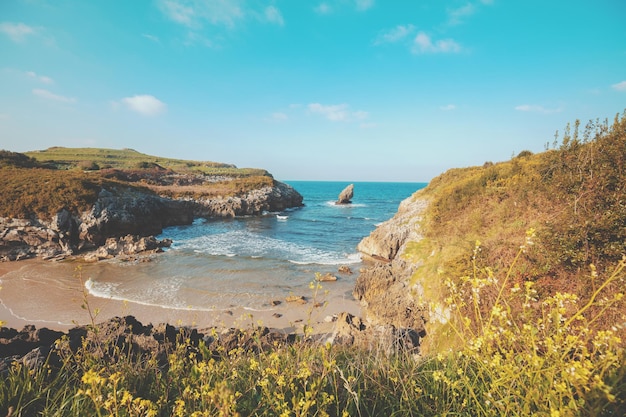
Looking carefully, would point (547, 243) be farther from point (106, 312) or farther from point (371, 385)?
point (106, 312)

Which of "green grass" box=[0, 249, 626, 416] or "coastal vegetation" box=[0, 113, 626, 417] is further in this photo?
"green grass" box=[0, 249, 626, 416]

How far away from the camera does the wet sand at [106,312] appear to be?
1284cm

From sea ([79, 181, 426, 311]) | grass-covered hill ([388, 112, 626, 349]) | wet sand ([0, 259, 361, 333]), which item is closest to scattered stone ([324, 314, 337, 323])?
wet sand ([0, 259, 361, 333])

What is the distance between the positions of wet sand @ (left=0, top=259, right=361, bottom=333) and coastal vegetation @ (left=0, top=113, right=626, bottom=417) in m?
4.93

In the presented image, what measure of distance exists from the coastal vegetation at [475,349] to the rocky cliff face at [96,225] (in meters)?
24.9

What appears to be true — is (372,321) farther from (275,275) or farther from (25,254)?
(25,254)

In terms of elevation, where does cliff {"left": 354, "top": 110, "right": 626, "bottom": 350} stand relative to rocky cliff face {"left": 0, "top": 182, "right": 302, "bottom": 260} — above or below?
above

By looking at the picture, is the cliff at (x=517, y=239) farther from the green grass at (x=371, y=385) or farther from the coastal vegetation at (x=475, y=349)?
the green grass at (x=371, y=385)

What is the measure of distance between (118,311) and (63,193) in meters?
22.8

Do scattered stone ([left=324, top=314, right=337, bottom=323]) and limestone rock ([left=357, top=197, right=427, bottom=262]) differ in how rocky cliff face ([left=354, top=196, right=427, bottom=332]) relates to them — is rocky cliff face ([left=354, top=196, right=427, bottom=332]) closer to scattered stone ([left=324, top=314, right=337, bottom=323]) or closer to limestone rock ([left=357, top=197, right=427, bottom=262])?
limestone rock ([left=357, top=197, right=427, bottom=262])

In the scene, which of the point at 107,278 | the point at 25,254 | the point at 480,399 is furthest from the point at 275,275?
the point at 25,254

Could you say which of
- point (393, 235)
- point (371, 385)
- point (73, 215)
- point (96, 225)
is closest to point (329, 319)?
point (371, 385)

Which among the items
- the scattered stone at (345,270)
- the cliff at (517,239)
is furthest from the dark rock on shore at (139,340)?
the scattered stone at (345,270)

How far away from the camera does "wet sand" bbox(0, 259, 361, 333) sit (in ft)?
42.1
